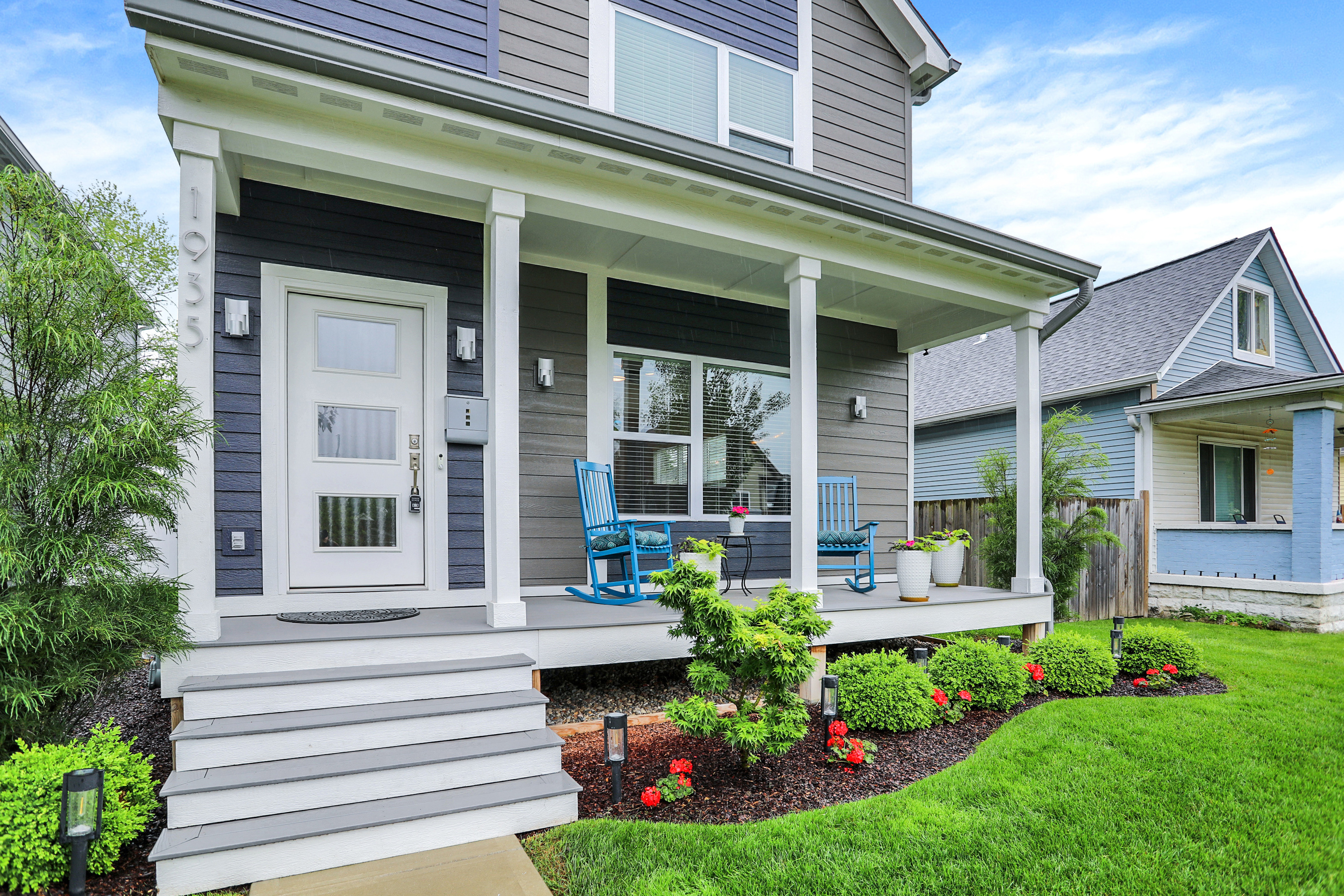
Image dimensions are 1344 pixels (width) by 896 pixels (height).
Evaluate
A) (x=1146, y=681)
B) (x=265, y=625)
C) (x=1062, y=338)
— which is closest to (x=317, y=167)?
(x=265, y=625)

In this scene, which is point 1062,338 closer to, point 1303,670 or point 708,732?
point 1303,670

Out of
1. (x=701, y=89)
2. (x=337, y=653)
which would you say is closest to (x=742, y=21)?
(x=701, y=89)

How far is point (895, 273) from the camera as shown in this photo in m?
4.82

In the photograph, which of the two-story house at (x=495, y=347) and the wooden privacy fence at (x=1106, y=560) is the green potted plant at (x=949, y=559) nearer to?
the two-story house at (x=495, y=347)

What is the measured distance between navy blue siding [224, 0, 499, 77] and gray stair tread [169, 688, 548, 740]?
3497mm

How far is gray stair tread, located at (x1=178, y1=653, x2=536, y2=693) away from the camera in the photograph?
2.70 m

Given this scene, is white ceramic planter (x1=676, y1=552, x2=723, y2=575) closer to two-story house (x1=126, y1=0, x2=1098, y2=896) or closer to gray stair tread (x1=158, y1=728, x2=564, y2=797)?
two-story house (x1=126, y1=0, x2=1098, y2=896)

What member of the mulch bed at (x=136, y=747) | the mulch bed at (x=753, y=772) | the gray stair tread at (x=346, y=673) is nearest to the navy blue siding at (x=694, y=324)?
the gray stair tread at (x=346, y=673)

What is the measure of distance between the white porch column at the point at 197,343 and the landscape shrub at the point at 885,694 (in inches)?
120

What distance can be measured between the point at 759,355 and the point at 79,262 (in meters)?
4.57

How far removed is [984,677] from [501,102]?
406 centimetres

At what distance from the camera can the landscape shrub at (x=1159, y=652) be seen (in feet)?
15.6

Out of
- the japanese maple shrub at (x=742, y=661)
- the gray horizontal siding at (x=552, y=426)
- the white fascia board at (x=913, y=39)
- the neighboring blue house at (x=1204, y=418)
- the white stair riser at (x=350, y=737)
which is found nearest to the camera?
the white stair riser at (x=350, y=737)

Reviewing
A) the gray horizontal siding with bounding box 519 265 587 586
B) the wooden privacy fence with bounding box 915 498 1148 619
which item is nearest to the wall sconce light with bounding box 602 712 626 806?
the gray horizontal siding with bounding box 519 265 587 586
